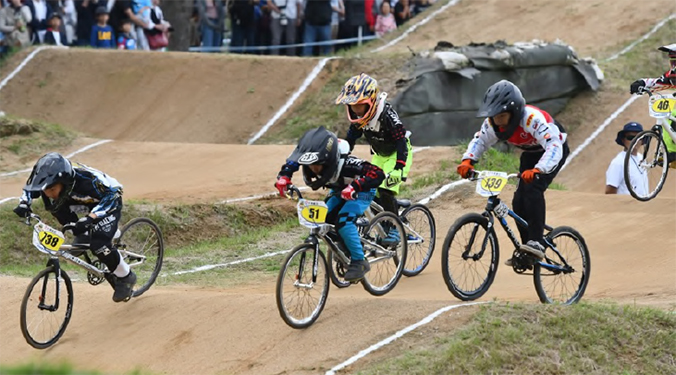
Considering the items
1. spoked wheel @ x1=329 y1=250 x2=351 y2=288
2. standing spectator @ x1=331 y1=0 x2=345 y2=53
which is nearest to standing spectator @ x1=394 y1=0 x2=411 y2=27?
standing spectator @ x1=331 y1=0 x2=345 y2=53

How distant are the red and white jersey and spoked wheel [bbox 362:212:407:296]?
1104 mm

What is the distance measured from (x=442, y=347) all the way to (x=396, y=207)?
11.0 ft

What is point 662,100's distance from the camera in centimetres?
1399

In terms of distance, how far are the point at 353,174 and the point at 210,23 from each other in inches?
683

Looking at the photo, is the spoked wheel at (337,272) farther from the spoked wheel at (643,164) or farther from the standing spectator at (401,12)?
the standing spectator at (401,12)

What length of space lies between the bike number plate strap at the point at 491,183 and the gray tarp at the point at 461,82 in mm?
10800

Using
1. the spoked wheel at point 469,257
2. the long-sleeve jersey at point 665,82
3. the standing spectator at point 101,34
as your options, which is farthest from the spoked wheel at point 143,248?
the standing spectator at point 101,34

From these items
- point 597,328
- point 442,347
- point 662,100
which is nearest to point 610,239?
point 662,100

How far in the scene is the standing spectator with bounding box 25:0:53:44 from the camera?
81.6 ft

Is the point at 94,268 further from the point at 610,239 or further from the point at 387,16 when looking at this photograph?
the point at 387,16

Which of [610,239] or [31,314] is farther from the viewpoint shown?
[610,239]

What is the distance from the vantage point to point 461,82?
2138 cm

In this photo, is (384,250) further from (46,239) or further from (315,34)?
(315,34)

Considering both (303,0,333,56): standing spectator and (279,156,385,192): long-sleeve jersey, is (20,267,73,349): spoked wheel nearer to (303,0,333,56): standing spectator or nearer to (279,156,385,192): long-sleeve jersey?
(279,156,385,192): long-sleeve jersey
